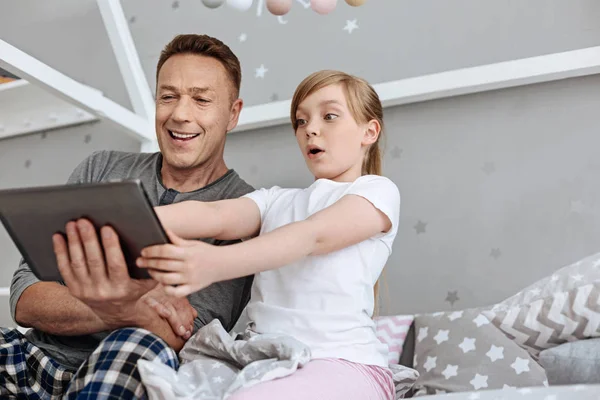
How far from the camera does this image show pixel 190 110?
142 centimetres

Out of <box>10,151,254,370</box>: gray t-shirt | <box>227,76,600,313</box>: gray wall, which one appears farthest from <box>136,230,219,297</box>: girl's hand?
<box>227,76,600,313</box>: gray wall

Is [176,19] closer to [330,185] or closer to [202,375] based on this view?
[330,185]

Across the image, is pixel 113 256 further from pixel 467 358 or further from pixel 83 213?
pixel 467 358

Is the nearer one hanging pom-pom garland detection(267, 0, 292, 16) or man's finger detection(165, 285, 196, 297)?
man's finger detection(165, 285, 196, 297)

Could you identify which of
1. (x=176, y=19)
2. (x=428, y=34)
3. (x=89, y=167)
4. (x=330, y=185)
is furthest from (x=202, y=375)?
(x=176, y=19)

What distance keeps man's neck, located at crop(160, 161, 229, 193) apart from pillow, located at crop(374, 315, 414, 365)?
1.54 ft

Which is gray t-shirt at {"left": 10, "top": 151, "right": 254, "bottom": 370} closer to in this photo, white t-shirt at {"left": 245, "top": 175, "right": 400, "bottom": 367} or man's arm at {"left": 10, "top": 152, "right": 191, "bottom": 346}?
man's arm at {"left": 10, "top": 152, "right": 191, "bottom": 346}

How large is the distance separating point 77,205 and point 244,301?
0.64m

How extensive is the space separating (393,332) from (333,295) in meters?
0.43

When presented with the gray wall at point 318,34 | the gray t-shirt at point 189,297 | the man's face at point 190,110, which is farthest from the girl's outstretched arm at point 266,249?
the gray wall at point 318,34

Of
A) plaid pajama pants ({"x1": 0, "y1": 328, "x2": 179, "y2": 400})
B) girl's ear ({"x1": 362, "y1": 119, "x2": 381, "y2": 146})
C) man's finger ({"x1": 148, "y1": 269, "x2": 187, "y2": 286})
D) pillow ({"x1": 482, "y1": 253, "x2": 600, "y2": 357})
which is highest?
girl's ear ({"x1": 362, "y1": 119, "x2": 381, "y2": 146})

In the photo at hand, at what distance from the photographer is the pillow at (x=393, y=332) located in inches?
58.2

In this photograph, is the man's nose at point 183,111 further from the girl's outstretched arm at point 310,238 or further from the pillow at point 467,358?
the pillow at point 467,358

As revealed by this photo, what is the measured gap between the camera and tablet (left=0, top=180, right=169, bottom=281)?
2.66ft
